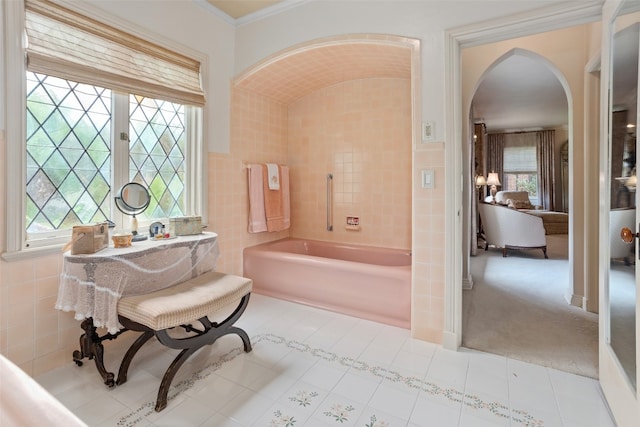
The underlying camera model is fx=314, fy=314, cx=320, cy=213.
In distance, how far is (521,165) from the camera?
8.80 meters

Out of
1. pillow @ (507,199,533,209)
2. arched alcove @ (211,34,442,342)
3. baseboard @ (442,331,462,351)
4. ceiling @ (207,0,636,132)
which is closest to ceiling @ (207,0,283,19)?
ceiling @ (207,0,636,132)

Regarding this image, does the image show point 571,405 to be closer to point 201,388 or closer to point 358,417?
point 358,417

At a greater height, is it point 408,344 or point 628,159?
point 628,159

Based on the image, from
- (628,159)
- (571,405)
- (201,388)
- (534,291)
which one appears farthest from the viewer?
(534,291)

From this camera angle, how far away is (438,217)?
2.15 metres

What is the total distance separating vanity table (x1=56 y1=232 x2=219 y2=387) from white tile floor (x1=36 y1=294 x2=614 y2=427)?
22 centimetres

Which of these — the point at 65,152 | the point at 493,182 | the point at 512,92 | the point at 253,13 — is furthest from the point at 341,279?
the point at 493,182

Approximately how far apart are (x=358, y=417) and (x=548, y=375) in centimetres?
120

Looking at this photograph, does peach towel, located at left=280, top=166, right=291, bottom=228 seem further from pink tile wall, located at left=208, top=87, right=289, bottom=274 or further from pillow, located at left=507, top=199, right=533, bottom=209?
pillow, located at left=507, top=199, right=533, bottom=209

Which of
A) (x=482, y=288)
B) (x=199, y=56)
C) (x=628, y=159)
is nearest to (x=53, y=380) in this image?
(x=199, y=56)

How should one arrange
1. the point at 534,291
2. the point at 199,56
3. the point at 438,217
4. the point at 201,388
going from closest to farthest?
1. the point at 201,388
2. the point at 438,217
3. the point at 199,56
4. the point at 534,291

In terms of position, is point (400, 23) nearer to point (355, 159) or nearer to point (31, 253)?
point (355, 159)

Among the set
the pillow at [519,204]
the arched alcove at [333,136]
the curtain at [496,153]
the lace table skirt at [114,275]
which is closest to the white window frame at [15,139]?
the lace table skirt at [114,275]

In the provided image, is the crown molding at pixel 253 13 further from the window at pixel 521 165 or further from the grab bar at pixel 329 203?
the window at pixel 521 165
